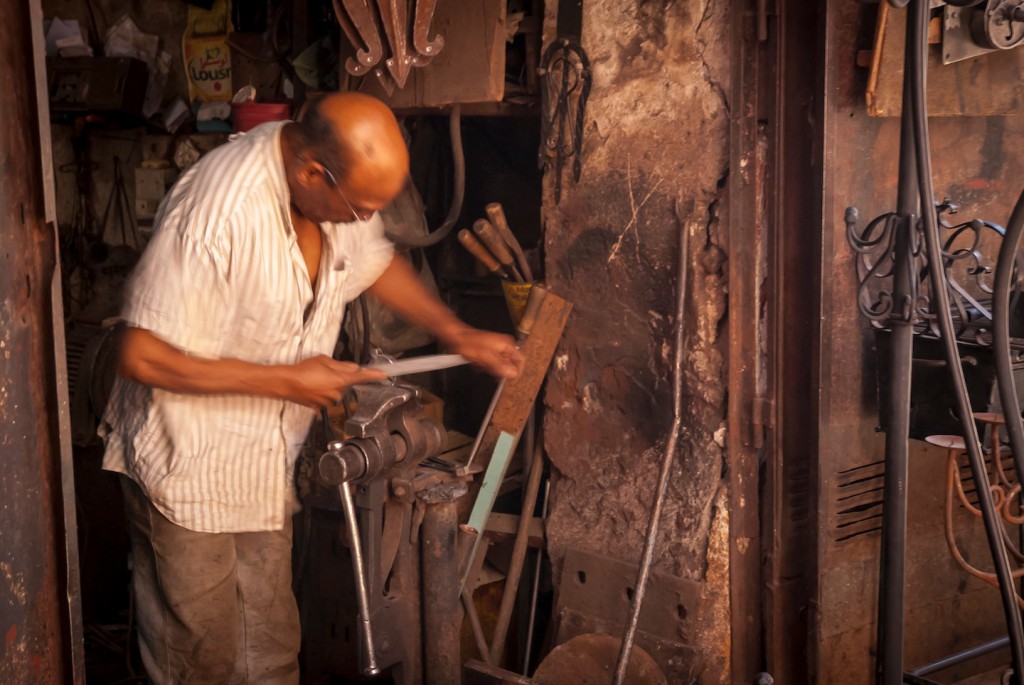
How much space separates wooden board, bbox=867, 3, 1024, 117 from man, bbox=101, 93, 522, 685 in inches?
52.1

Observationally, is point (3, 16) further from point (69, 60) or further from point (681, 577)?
point (69, 60)

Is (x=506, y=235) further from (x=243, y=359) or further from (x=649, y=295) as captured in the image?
(x=243, y=359)

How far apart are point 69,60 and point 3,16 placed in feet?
11.5

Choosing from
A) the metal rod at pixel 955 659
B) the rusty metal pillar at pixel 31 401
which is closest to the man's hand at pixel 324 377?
the rusty metal pillar at pixel 31 401

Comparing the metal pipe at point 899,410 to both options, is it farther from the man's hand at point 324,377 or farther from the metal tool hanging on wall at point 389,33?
the metal tool hanging on wall at point 389,33

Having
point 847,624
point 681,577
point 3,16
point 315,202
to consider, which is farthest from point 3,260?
point 847,624

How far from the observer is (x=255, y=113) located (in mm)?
4129

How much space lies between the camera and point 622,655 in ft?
10.1

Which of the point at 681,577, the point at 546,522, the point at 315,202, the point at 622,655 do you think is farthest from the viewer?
the point at 546,522

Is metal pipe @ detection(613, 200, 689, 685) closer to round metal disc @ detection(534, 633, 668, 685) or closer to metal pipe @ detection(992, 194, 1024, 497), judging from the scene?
round metal disc @ detection(534, 633, 668, 685)

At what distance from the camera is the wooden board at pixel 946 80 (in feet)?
9.48

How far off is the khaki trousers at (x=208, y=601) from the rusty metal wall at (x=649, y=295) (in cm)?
108

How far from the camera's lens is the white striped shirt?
97.7 inches

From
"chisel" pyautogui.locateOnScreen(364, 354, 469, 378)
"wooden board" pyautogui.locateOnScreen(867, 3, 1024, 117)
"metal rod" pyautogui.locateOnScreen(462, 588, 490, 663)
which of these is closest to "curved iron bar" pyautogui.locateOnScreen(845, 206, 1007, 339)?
"wooden board" pyautogui.locateOnScreen(867, 3, 1024, 117)
